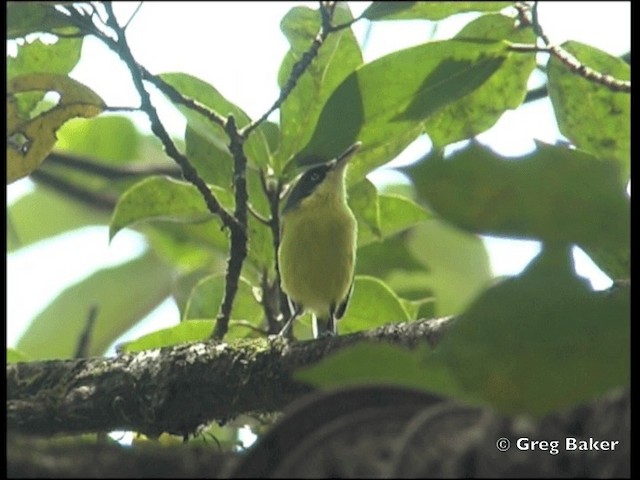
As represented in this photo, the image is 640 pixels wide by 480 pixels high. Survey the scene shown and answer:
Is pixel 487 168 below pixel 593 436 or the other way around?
the other way around

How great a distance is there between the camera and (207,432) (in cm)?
348

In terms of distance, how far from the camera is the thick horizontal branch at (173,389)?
2.95m

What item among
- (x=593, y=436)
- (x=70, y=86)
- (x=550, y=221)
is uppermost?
(x=70, y=86)

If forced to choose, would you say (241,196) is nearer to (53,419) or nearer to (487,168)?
(53,419)

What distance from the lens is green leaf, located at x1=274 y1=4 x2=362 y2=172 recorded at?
363 centimetres

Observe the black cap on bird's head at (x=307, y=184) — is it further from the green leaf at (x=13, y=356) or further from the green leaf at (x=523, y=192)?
Result: the green leaf at (x=523, y=192)

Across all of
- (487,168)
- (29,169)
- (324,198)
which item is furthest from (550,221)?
(324,198)

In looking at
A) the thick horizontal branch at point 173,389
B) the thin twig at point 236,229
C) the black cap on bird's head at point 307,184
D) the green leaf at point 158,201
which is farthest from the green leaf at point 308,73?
the black cap on bird's head at point 307,184

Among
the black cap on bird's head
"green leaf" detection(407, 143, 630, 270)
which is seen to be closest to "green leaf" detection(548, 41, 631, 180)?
the black cap on bird's head

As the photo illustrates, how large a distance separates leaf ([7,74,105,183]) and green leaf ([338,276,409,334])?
1025 mm

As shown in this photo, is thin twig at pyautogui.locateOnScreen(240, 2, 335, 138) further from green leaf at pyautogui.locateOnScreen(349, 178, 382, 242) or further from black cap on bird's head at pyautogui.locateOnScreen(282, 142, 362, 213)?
black cap on bird's head at pyautogui.locateOnScreen(282, 142, 362, 213)

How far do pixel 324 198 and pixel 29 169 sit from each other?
79.5 inches

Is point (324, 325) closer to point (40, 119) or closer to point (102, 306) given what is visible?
point (102, 306)

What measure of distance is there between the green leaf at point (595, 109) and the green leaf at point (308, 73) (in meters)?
0.64
